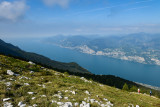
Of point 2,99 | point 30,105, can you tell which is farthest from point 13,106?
point 2,99

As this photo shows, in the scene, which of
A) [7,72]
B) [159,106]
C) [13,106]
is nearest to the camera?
[13,106]

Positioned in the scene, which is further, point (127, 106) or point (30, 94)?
point (127, 106)

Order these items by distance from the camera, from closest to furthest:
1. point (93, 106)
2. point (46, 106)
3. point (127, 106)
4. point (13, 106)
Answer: point (13, 106)
point (46, 106)
point (93, 106)
point (127, 106)

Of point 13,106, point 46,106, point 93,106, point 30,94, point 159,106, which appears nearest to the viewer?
point 13,106

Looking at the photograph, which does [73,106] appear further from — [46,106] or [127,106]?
[127,106]

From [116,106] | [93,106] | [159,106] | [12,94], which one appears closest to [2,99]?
[12,94]

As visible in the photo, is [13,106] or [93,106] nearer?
[13,106]

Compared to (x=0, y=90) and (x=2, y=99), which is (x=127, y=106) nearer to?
(x=2, y=99)

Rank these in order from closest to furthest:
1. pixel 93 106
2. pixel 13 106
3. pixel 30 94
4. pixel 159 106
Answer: pixel 13 106 → pixel 93 106 → pixel 30 94 → pixel 159 106

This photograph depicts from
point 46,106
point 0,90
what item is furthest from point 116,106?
point 0,90
